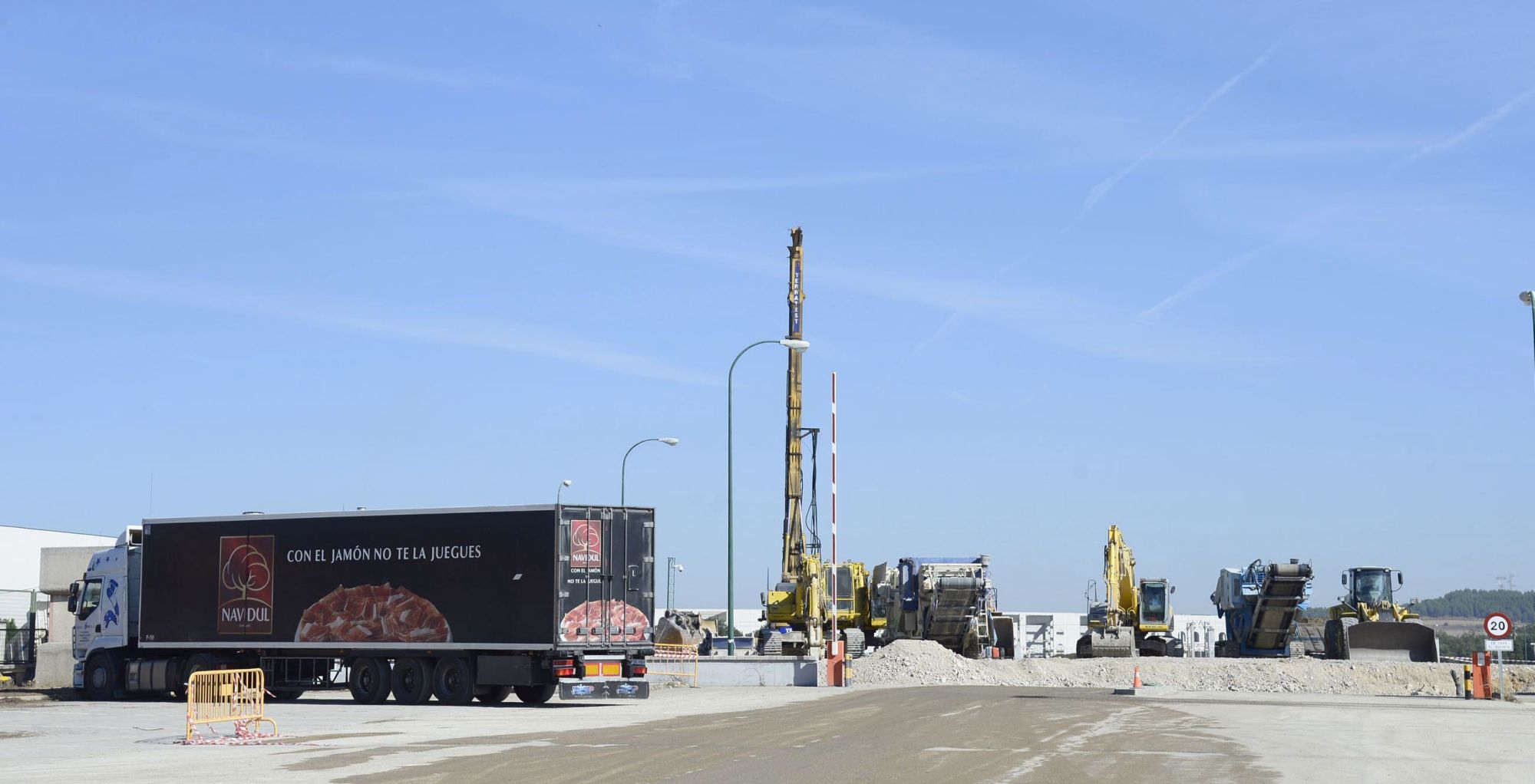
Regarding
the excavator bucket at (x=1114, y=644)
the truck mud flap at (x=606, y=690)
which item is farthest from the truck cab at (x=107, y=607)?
the excavator bucket at (x=1114, y=644)

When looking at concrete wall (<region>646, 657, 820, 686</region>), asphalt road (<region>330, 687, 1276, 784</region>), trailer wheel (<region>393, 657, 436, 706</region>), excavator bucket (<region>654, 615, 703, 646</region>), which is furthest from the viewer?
excavator bucket (<region>654, 615, 703, 646</region>)

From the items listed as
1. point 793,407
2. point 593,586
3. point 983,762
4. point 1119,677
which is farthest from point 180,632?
point 793,407

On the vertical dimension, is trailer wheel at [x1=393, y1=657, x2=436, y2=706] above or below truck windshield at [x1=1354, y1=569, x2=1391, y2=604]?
below

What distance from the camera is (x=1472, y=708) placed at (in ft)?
91.1

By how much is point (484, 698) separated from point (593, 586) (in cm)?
314

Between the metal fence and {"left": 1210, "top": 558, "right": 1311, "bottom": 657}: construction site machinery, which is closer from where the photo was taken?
the metal fence

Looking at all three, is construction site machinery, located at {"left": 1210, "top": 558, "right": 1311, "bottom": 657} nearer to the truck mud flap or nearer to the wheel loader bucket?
the wheel loader bucket

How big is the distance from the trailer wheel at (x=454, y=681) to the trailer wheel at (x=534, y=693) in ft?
3.35

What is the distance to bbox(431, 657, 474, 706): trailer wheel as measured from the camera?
86.4ft

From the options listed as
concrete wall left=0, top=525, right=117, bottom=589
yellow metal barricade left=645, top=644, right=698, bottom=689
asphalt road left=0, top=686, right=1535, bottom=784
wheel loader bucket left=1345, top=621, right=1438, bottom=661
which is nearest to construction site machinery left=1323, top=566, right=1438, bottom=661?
wheel loader bucket left=1345, top=621, right=1438, bottom=661

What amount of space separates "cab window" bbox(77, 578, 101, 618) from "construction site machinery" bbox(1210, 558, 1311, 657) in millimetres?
31596

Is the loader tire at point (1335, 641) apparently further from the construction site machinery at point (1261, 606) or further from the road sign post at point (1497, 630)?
the road sign post at point (1497, 630)

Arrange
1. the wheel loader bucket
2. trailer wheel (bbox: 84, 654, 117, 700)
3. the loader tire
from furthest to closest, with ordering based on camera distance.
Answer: the loader tire, the wheel loader bucket, trailer wheel (bbox: 84, 654, 117, 700)

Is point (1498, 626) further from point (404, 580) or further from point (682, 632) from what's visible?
point (682, 632)
